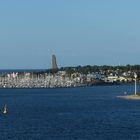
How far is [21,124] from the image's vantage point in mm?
108438

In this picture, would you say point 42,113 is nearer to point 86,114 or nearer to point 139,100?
point 86,114

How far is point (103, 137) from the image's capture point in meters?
89.4

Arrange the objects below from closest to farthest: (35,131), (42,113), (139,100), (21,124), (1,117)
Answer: (35,131)
(21,124)
(1,117)
(42,113)
(139,100)

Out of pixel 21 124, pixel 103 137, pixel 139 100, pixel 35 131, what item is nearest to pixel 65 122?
pixel 21 124

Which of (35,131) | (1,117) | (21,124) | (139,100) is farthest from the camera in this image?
(139,100)

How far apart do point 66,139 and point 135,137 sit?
8.19 meters

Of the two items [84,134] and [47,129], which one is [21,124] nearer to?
[47,129]

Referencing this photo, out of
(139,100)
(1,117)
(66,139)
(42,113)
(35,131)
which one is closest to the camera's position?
(66,139)

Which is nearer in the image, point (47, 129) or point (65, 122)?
point (47, 129)

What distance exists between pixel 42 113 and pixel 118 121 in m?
26.0

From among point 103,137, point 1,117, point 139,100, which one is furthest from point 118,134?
point 139,100

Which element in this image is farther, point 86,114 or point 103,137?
point 86,114

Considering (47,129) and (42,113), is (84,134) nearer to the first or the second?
(47,129)

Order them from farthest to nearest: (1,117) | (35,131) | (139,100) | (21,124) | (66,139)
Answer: (139,100), (1,117), (21,124), (35,131), (66,139)
